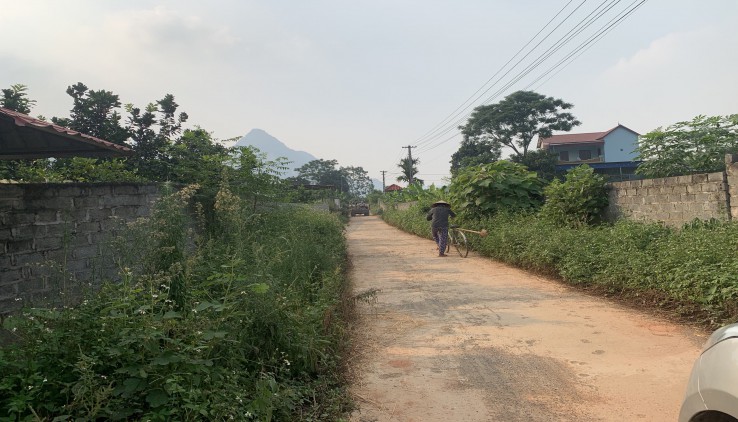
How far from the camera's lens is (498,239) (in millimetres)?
10914

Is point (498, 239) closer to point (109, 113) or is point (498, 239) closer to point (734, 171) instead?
point (734, 171)

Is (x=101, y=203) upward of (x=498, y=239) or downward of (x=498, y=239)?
upward

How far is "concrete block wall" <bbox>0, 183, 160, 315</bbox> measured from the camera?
3.47 metres

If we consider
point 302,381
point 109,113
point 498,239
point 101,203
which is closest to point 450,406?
point 302,381

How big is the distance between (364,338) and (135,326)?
2.85 meters

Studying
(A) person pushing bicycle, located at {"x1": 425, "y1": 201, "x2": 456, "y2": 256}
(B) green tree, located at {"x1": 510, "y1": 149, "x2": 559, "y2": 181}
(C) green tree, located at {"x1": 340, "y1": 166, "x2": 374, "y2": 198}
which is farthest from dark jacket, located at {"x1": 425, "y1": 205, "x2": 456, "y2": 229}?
(C) green tree, located at {"x1": 340, "y1": 166, "x2": 374, "y2": 198}

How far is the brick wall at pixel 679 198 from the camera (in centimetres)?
673

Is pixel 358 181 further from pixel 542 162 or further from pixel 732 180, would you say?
pixel 732 180

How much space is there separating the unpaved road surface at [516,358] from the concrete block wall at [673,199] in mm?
2438

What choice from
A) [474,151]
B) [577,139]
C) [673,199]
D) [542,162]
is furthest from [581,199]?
[577,139]

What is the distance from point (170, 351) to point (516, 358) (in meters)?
3.04

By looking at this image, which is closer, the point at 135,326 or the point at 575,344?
the point at 135,326

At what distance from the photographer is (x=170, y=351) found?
2.55m

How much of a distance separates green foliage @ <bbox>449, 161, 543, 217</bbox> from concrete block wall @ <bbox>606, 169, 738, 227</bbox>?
3.88 m
